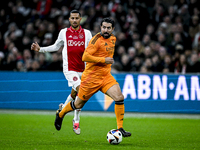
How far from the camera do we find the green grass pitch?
621 cm

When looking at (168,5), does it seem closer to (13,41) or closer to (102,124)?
(13,41)

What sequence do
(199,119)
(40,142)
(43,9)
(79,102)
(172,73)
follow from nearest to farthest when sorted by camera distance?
1. (40,142)
2. (79,102)
3. (199,119)
4. (172,73)
5. (43,9)

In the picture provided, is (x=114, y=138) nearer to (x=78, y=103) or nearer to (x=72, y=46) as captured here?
(x=78, y=103)

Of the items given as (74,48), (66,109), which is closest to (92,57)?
(74,48)

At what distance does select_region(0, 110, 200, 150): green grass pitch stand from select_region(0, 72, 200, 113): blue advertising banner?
2.17ft

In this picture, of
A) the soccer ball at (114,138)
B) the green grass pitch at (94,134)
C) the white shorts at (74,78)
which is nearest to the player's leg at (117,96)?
the soccer ball at (114,138)

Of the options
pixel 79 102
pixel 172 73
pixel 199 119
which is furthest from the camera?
pixel 172 73

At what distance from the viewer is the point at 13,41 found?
15234 mm

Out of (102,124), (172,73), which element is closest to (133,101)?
(172,73)

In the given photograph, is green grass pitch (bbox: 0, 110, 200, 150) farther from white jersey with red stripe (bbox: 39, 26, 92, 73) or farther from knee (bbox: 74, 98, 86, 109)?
white jersey with red stripe (bbox: 39, 26, 92, 73)

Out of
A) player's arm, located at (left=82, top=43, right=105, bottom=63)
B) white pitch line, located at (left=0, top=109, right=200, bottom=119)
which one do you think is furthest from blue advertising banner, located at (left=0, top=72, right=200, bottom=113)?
player's arm, located at (left=82, top=43, right=105, bottom=63)

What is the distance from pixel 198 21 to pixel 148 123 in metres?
5.54

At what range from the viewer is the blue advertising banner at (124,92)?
11.2m

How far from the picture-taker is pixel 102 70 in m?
6.74
